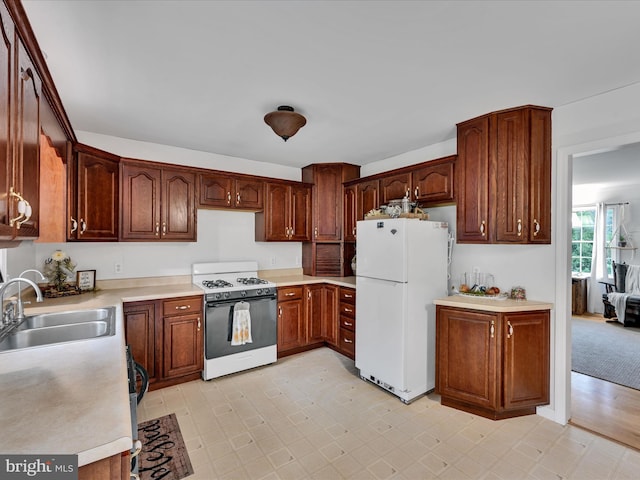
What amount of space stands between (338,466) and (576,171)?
487 cm

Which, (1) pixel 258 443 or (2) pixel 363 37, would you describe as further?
(1) pixel 258 443

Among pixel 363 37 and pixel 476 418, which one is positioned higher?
pixel 363 37

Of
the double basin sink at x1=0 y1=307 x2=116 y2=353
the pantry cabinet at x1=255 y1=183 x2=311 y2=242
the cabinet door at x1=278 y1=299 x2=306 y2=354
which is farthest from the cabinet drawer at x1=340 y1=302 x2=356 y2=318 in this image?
the double basin sink at x1=0 y1=307 x2=116 y2=353

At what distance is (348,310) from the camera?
3.62m

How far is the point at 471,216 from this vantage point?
107 inches

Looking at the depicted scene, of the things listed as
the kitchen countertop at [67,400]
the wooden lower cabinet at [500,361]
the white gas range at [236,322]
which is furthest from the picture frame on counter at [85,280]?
the wooden lower cabinet at [500,361]

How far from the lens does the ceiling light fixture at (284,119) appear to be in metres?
2.39

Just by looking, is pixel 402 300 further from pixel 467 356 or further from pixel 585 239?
pixel 585 239

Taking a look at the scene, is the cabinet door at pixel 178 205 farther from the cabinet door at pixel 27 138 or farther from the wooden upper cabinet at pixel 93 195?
the cabinet door at pixel 27 138

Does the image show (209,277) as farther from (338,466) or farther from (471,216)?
(471,216)

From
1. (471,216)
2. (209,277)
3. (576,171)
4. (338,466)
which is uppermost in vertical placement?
(576,171)

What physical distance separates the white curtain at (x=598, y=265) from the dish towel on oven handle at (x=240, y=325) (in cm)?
646

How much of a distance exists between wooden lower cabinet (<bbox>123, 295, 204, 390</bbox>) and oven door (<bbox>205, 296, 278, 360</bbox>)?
0.35ft

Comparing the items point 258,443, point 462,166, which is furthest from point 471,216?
point 258,443
